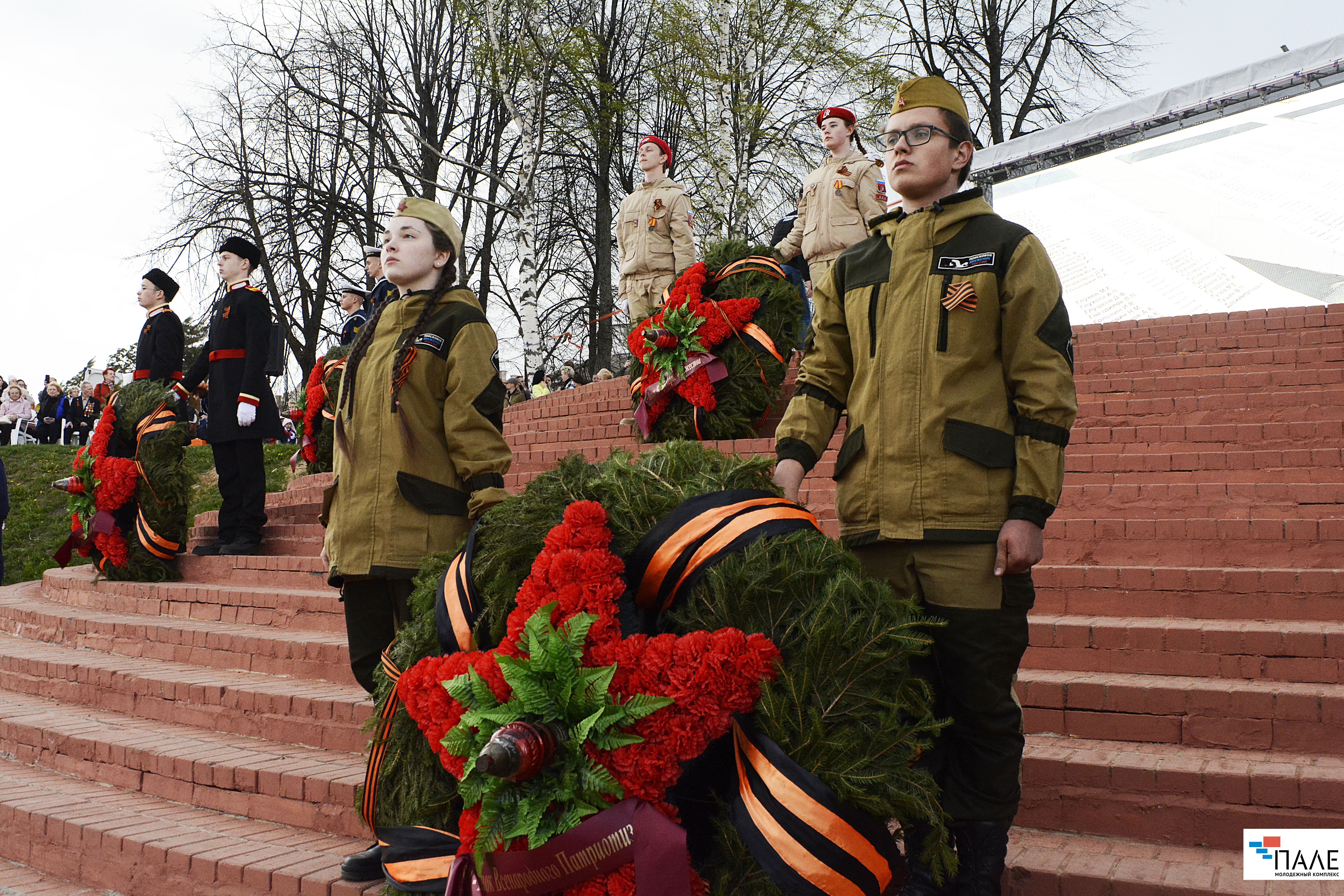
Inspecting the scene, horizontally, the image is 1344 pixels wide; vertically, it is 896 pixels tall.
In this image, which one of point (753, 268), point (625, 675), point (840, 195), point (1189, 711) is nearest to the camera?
point (625, 675)

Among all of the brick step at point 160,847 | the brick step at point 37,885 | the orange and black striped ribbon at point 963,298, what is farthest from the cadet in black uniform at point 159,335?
the orange and black striped ribbon at point 963,298

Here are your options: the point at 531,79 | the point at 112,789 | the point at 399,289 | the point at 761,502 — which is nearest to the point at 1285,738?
the point at 761,502

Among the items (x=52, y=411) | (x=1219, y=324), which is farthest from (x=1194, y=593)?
(x=52, y=411)

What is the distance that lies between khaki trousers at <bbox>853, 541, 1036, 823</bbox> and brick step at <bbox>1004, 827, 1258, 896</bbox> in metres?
0.47

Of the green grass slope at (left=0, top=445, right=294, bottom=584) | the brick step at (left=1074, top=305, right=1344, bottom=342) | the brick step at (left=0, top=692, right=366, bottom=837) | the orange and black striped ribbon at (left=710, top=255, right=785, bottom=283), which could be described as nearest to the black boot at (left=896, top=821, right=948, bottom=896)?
the brick step at (left=0, top=692, right=366, bottom=837)

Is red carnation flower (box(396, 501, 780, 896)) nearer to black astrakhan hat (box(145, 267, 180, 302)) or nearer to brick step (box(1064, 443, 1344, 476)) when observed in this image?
brick step (box(1064, 443, 1344, 476))

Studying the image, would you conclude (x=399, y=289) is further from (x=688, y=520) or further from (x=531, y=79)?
(x=531, y=79)

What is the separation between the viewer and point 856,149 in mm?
8805

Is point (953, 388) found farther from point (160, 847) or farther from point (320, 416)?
point (320, 416)

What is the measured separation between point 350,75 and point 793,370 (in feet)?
62.1

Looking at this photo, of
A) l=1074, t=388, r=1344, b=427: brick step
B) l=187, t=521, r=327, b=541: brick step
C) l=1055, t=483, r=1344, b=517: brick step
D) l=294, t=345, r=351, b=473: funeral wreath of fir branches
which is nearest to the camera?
l=1055, t=483, r=1344, b=517: brick step

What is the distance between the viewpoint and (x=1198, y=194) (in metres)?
13.4

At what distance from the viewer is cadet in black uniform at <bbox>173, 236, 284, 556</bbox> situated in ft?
23.6

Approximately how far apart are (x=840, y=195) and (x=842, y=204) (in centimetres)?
7
